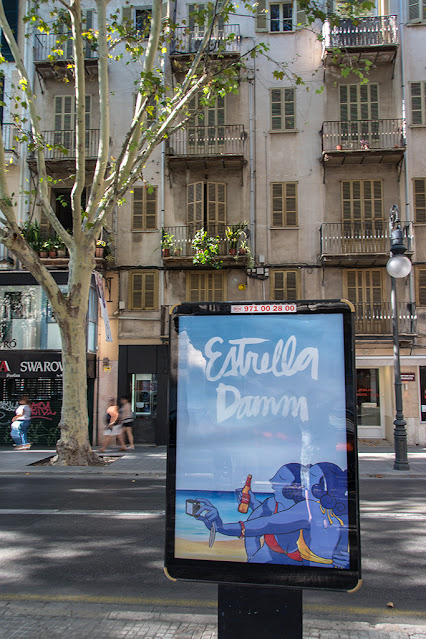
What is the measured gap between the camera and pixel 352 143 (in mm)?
18781

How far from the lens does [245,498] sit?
2.76 metres

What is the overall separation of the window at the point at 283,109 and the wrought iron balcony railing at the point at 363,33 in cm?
218

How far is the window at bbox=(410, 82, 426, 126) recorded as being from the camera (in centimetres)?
1862

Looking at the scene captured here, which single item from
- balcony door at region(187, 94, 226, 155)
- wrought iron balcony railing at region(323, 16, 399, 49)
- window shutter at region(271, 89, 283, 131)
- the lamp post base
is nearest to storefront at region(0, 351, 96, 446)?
balcony door at region(187, 94, 226, 155)

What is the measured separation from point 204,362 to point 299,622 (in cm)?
154

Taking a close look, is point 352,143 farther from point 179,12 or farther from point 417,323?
point 179,12

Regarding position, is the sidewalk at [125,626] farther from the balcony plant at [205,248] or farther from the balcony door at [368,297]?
the balcony door at [368,297]

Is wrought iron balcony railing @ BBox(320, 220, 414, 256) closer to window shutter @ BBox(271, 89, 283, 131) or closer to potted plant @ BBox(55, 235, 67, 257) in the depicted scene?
window shutter @ BBox(271, 89, 283, 131)

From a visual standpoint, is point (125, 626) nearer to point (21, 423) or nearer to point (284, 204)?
point (21, 423)

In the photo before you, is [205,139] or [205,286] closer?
[205,286]

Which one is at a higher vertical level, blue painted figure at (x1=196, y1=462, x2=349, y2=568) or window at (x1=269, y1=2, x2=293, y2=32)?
window at (x1=269, y1=2, x2=293, y2=32)

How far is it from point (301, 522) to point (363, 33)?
20.9 m

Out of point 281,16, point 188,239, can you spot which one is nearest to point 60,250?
point 188,239

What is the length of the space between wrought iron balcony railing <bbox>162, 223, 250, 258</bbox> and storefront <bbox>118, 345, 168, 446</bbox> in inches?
141
